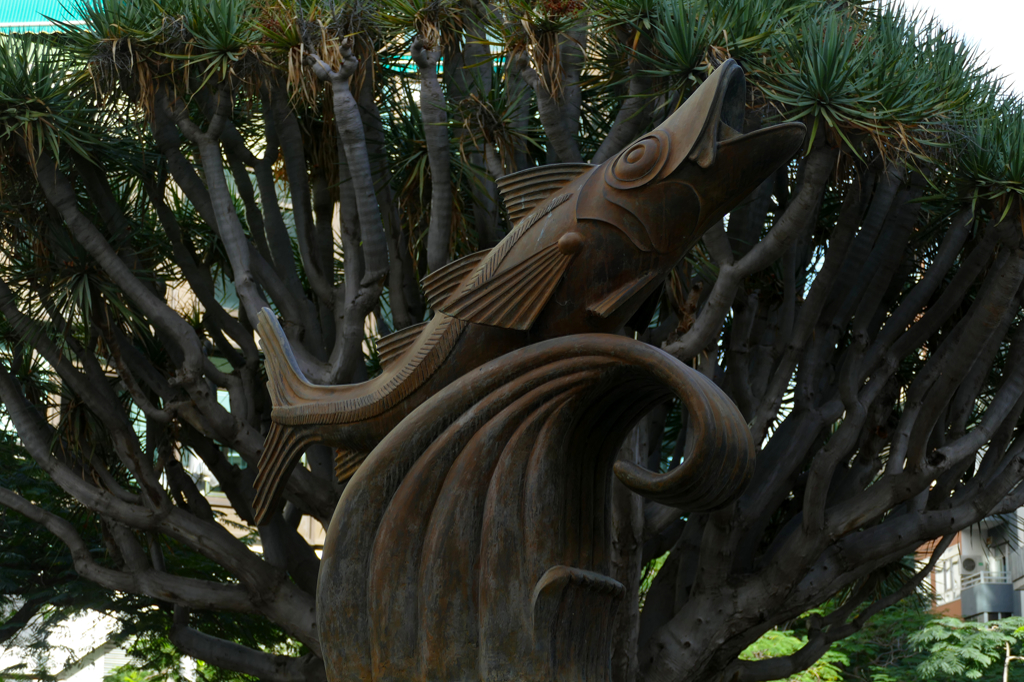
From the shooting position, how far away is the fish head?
2924mm

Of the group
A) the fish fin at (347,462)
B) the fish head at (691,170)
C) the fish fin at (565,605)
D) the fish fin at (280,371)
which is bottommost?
the fish fin at (565,605)

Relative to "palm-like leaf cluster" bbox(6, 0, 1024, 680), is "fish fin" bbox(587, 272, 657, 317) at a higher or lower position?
lower

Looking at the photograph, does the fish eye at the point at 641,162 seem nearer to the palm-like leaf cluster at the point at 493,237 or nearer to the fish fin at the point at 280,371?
the fish fin at the point at 280,371

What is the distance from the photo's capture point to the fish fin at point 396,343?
3.52 meters

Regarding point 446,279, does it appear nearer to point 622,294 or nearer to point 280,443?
point 622,294

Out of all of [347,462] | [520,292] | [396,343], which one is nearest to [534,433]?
[520,292]

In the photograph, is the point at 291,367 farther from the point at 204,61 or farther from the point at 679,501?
the point at 204,61

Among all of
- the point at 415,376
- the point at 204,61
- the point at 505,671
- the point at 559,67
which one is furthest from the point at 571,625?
the point at 204,61

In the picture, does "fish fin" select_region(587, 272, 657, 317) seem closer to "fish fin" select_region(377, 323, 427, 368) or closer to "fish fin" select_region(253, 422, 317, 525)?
"fish fin" select_region(377, 323, 427, 368)

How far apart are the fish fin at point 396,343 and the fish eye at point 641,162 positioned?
95 cm

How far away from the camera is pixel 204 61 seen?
6.42 m

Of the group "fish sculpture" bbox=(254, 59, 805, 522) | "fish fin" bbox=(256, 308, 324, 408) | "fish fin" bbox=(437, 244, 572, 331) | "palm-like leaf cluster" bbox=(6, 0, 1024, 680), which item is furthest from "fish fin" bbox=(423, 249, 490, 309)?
"palm-like leaf cluster" bbox=(6, 0, 1024, 680)

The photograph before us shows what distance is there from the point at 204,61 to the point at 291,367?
3556 mm

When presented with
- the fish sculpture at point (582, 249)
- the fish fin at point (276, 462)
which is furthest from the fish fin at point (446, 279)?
the fish fin at point (276, 462)
